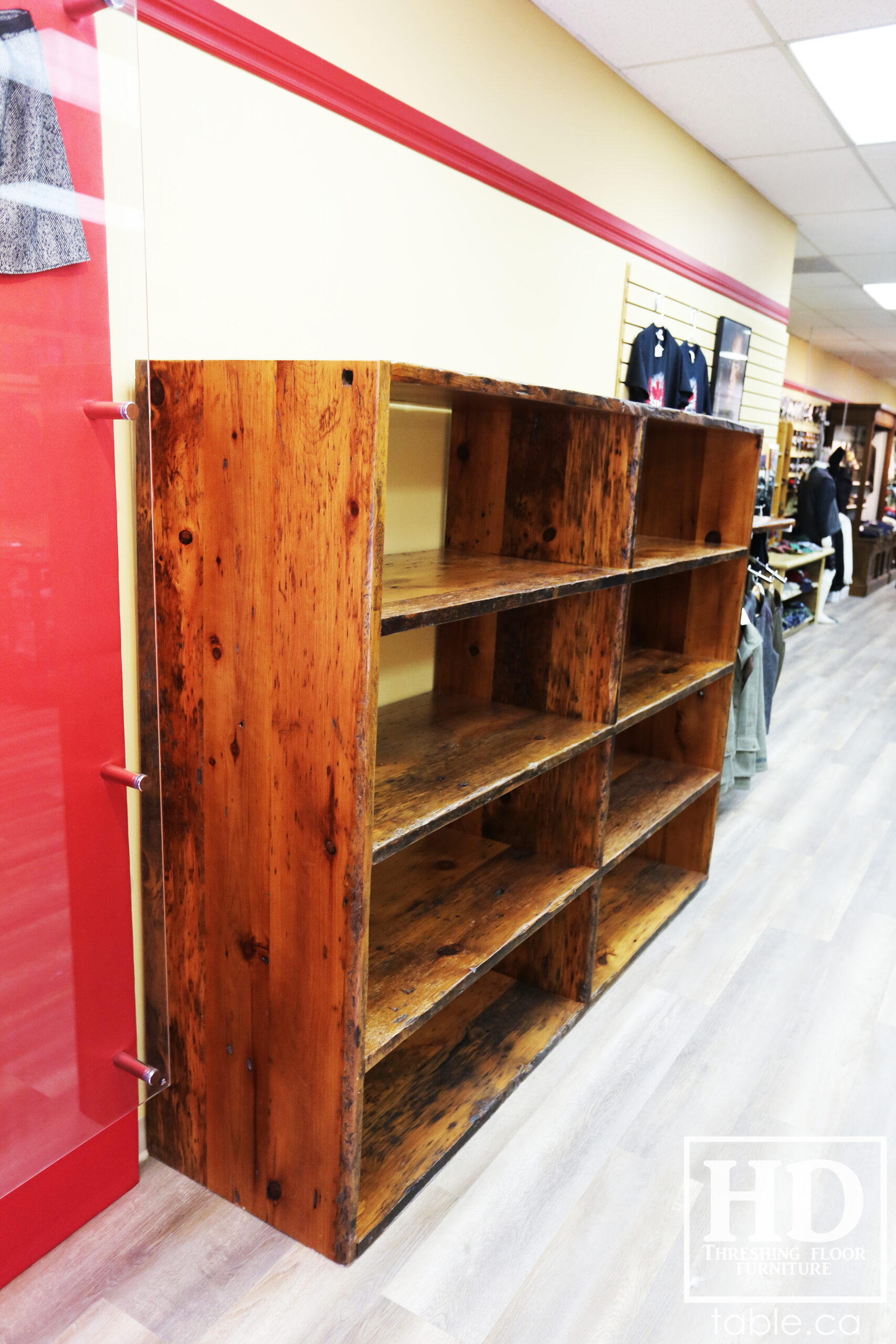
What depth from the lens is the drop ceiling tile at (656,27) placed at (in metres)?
2.76

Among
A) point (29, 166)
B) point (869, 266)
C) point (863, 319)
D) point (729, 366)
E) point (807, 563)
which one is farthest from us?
point (807, 563)

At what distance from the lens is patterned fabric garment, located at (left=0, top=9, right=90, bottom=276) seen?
1343 mm

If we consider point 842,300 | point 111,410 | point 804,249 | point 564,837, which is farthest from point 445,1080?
point 842,300

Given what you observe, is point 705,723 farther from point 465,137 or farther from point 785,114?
point 785,114

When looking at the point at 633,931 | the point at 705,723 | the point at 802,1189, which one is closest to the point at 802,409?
the point at 705,723

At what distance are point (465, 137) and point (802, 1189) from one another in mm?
2715

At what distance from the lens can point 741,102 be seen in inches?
137

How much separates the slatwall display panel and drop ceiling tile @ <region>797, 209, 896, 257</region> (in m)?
0.58

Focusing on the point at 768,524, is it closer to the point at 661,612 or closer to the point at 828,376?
the point at 661,612

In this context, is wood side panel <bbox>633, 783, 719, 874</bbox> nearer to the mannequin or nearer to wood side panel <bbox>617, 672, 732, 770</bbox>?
wood side panel <bbox>617, 672, 732, 770</bbox>

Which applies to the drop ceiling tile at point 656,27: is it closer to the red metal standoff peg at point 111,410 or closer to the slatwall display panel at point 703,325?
the slatwall display panel at point 703,325

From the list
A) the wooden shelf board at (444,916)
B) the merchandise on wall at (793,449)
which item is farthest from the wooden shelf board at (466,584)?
the merchandise on wall at (793,449)

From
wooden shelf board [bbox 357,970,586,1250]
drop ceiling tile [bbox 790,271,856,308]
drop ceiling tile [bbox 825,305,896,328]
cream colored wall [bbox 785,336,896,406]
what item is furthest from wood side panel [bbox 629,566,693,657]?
cream colored wall [bbox 785,336,896,406]

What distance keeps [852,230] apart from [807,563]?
159 inches
